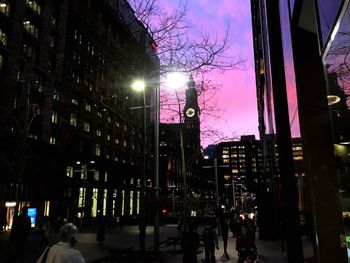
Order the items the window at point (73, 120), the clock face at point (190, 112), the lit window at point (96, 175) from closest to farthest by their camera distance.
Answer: the clock face at point (190, 112) < the window at point (73, 120) < the lit window at point (96, 175)

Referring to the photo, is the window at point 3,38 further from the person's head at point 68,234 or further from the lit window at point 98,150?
the person's head at point 68,234

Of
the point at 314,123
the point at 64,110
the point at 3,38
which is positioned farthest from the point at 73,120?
the point at 314,123

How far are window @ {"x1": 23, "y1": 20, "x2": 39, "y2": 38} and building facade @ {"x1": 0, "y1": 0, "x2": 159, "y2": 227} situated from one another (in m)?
0.13

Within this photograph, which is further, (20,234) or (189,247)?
(20,234)

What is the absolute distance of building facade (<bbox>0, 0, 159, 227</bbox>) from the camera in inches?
1089

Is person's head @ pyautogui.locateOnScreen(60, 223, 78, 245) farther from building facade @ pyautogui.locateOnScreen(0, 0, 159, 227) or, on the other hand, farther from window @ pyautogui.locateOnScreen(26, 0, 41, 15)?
window @ pyautogui.locateOnScreen(26, 0, 41, 15)

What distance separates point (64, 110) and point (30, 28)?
12863 mm

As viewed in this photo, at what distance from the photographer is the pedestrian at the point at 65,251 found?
16.2 ft

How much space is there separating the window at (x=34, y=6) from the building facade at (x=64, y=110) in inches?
5.9

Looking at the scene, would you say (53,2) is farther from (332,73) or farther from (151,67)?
(332,73)

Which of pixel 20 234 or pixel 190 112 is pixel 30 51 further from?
pixel 20 234

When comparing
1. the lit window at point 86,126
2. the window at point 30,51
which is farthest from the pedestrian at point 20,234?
the lit window at point 86,126

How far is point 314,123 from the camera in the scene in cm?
755

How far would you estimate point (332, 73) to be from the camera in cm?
571
